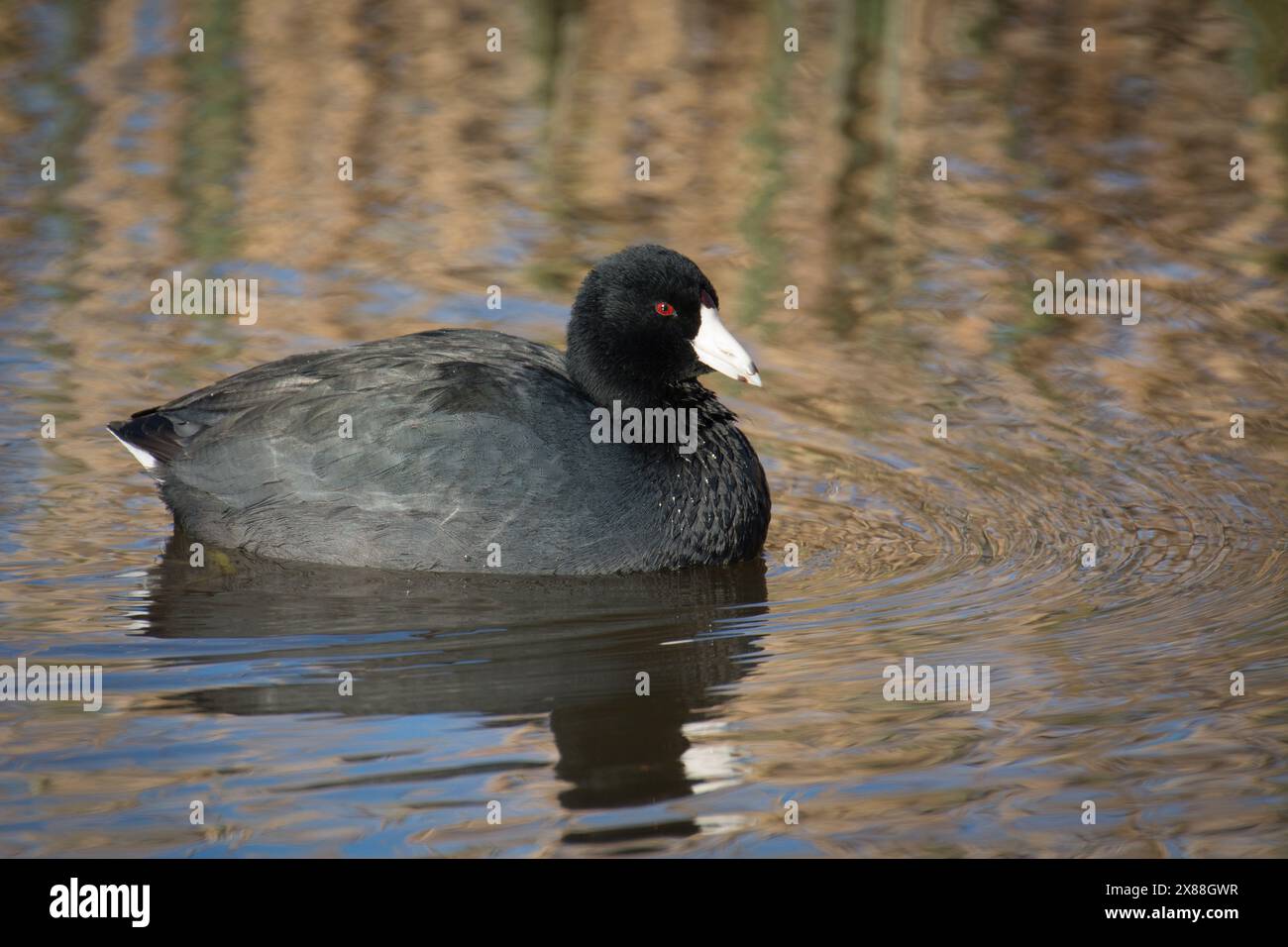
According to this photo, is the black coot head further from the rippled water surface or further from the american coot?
the rippled water surface

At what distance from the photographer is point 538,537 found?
6715 mm

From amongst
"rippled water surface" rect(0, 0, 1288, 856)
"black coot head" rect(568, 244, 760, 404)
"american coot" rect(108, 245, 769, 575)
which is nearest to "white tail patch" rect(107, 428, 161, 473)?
"american coot" rect(108, 245, 769, 575)

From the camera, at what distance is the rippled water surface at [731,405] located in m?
5.12

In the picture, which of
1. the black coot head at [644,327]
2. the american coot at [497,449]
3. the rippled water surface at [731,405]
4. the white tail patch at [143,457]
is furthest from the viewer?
the white tail patch at [143,457]

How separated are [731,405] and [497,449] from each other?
6.93ft

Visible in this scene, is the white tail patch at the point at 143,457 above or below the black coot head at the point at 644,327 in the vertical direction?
below

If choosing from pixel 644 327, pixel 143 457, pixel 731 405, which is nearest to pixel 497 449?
pixel 644 327

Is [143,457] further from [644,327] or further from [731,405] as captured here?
[731,405]

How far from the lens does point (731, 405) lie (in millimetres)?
8570

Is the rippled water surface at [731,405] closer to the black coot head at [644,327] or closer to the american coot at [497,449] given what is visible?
the american coot at [497,449]

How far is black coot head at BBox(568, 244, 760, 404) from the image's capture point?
7.02 metres

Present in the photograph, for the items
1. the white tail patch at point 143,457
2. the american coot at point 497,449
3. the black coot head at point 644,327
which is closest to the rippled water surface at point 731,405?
the american coot at point 497,449

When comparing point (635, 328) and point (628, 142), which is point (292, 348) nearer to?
point (635, 328)

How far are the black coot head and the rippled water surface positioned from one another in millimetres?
828
